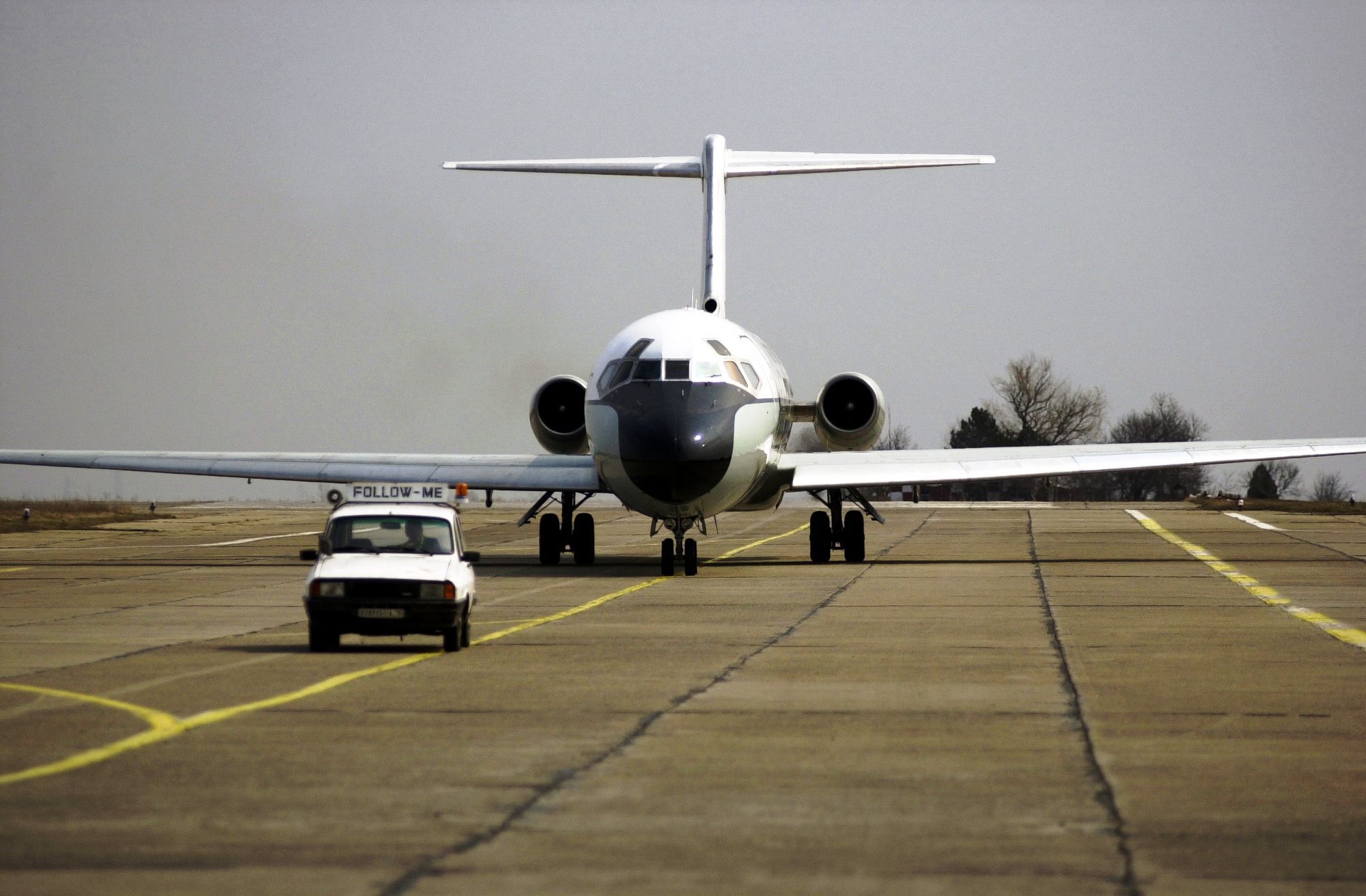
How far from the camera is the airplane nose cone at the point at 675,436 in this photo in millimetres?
27562

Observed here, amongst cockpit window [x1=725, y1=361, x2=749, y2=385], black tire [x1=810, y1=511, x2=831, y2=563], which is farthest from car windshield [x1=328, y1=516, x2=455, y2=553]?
black tire [x1=810, y1=511, x2=831, y2=563]

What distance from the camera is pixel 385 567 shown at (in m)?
17.2

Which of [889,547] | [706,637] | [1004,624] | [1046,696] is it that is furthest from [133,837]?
[889,547]

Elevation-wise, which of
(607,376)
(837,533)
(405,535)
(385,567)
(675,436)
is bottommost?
(837,533)

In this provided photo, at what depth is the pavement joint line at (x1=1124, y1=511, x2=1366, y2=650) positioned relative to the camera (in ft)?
63.1

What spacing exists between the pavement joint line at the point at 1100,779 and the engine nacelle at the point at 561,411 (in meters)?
15.7

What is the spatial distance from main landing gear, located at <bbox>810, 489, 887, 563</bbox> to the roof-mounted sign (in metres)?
13.4

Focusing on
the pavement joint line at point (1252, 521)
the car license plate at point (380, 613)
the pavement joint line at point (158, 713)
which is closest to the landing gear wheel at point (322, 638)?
the car license plate at point (380, 613)

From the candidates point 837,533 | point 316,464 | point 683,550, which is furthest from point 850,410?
point 316,464

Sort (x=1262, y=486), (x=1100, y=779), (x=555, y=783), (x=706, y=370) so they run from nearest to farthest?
1. (x=555, y=783)
2. (x=1100, y=779)
3. (x=706, y=370)
4. (x=1262, y=486)

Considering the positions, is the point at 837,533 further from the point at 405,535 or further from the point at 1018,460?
the point at 405,535

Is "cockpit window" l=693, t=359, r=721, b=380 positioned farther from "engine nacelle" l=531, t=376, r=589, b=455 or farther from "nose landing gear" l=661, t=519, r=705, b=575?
"engine nacelle" l=531, t=376, r=589, b=455

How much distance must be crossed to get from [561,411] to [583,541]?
2871 mm

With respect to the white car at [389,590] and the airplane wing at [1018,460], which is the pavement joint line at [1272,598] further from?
the white car at [389,590]
